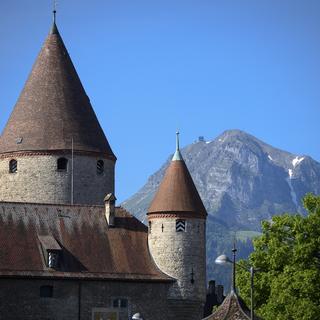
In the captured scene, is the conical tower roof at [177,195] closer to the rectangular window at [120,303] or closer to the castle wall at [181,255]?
the castle wall at [181,255]

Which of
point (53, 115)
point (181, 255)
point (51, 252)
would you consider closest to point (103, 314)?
point (51, 252)

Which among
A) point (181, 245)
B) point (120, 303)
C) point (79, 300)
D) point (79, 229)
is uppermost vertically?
point (79, 229)

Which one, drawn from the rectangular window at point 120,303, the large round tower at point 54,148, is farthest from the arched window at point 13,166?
the rectangular window at point 120,303

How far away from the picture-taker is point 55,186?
76188mm

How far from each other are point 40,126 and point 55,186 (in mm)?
3919

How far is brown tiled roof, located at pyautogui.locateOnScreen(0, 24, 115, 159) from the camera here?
76562 mm

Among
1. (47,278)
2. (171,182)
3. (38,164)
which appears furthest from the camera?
(38,164)

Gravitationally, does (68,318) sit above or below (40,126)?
below

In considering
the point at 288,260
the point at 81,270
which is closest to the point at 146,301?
the point at 81,270

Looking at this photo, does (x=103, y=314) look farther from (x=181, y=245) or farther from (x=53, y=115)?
(x=53, y=115)

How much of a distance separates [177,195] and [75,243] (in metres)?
6.40

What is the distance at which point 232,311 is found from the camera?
49.2 meters

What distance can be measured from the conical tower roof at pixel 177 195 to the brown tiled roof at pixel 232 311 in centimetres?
2011

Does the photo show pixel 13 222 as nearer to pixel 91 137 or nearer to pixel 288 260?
pixel 91 137
